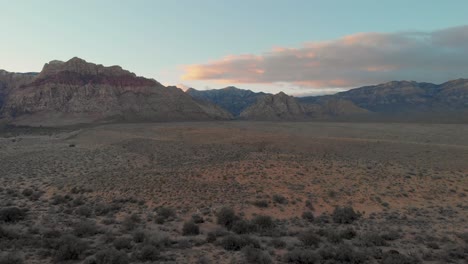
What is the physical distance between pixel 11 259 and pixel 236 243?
591 centimetres

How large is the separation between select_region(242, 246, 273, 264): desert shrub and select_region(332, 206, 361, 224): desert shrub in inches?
213

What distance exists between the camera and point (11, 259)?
31.8ft

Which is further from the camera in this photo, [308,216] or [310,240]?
[308,216]

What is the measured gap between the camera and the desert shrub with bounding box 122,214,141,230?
13680 millimetres

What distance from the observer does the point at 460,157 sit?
2877 centimetres

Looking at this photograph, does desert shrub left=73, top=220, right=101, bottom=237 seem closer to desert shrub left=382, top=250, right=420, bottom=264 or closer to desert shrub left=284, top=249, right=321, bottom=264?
desert shrub left=284, top=249, right=321, bottom=264

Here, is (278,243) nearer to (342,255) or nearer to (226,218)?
(342,255)

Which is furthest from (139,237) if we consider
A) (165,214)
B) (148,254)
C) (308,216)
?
(308,216)

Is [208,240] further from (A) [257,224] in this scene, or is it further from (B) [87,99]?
(B) [87,99]

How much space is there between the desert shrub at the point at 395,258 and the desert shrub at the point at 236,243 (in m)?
3.58

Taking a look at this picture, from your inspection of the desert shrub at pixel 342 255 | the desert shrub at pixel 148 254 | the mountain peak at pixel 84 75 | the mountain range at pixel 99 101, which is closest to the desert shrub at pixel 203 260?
the desert shrub at pixel 148 254

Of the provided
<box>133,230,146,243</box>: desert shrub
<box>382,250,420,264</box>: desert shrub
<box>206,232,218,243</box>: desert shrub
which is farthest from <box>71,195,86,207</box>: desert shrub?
<box>382,250,420,264</box>: desert shrub

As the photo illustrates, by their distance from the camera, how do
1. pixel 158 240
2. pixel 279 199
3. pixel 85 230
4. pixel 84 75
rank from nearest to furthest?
pixel 158 240 < pixel 85 230 < pixel 279 199 < pixel 84 75

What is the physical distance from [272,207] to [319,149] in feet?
54.8
